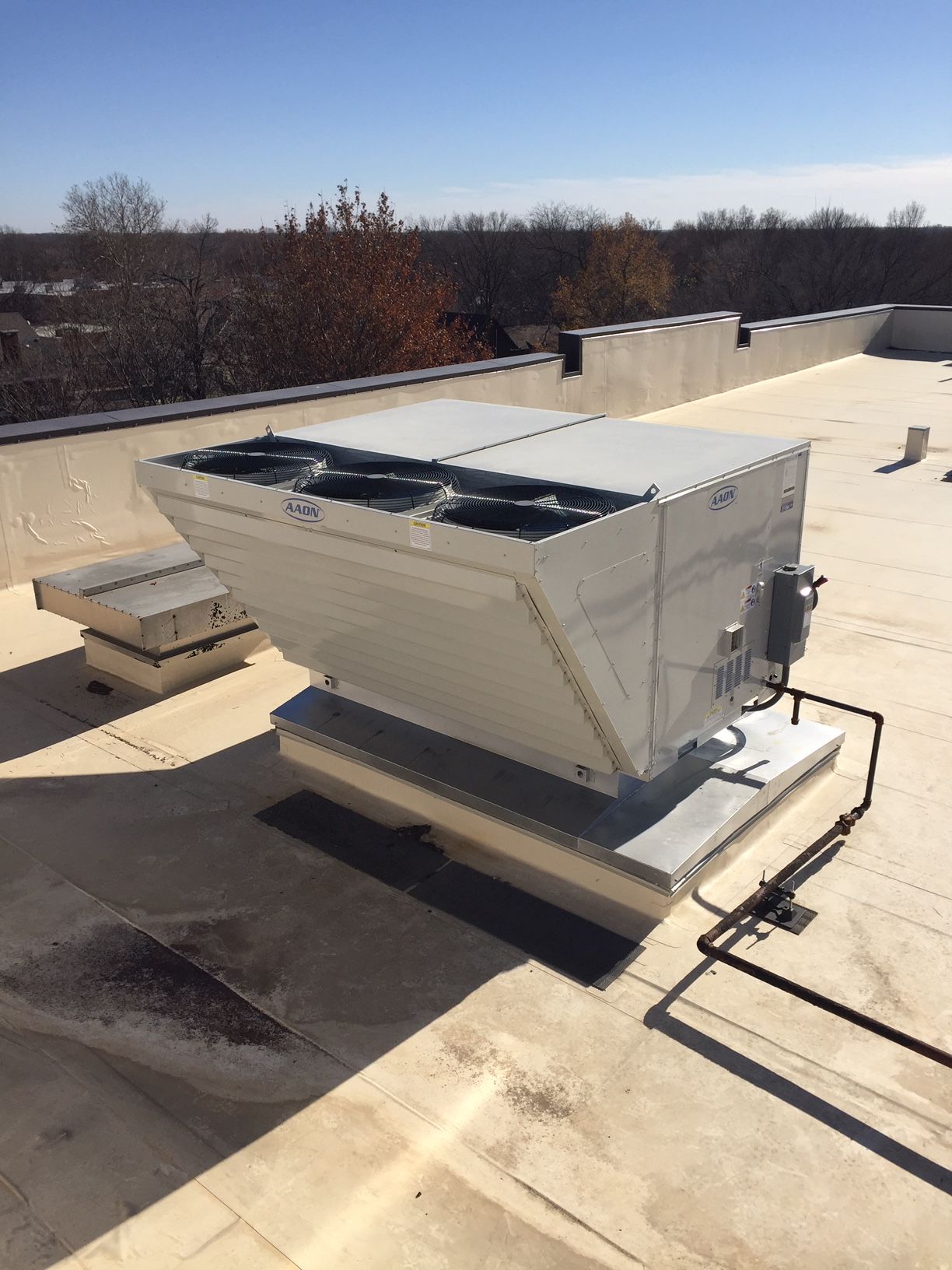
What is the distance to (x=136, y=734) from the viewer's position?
6793mm

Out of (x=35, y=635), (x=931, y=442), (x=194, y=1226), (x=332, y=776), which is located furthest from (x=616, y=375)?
(x=194, y=1226)

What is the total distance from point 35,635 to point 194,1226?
5.92 meters

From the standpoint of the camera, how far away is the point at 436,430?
18.4ft

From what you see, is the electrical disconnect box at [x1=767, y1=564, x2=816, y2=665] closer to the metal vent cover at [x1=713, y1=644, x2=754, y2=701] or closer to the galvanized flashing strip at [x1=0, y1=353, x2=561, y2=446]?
the metal vent cover at [x1=713, y1=644, x2=754, y2=701]

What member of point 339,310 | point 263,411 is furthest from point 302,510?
point 339,310

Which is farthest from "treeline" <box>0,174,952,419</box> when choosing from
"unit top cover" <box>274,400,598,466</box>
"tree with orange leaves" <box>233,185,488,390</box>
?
"unit top cover" <box>274,400,598,466</box>

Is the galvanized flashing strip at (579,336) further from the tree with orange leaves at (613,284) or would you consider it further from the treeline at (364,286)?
the tree with orange leaves at (613,284)

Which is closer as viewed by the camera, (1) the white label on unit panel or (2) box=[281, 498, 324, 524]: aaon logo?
(1) the white label on unit panel

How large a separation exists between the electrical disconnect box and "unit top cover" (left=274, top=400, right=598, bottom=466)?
1471 millimetres

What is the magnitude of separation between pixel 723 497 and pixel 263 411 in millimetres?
6282

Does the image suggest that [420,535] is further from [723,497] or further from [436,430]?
[436,430]

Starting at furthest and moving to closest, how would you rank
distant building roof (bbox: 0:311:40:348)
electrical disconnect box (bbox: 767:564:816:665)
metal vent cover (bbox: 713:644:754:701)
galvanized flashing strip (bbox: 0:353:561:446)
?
1. distant building roof (bbox: 0:311:40:348)
2. galvanized flashing strip (bbox: 0:353:561:446)
3. electrical disconnect box (bbox: 767:564:816:665)
4. metal vent cover (bbox: 713:644:754:701)

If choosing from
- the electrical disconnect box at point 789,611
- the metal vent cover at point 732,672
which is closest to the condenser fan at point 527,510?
the metal vent cover at point 732,672

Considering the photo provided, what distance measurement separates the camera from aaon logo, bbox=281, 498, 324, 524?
14.4ft
